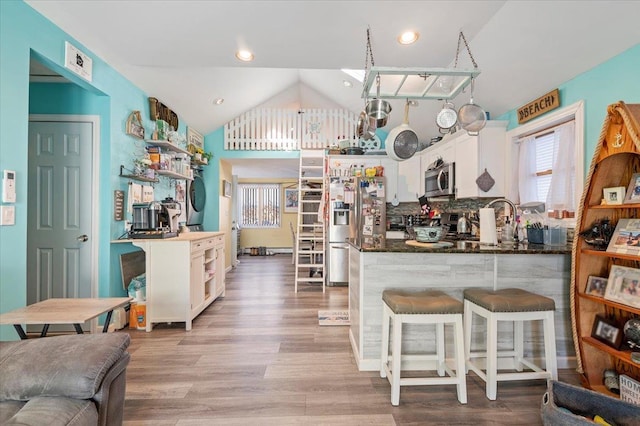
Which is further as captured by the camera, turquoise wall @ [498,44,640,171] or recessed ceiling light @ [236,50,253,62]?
recessed ceiling light @ [236,50,253,62]

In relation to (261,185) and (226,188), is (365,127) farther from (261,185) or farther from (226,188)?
(261,185)

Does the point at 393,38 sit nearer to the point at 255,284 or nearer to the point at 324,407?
the point at 324,407

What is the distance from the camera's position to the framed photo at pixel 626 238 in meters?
1.72

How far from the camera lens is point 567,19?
206cm

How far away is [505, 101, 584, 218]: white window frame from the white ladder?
2.68m

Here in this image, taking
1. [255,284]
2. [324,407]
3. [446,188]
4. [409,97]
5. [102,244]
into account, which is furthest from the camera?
[255,284]

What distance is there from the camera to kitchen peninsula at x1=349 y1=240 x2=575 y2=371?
2.26 metres

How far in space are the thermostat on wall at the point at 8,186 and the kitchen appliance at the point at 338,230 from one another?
12.1 ft

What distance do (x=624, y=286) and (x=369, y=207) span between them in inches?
124

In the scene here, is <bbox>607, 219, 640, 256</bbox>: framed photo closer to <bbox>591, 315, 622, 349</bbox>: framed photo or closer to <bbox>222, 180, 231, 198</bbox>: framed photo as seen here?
<bbox>591, 315, 622, 349</bbox>: framed photo

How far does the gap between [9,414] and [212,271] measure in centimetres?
274

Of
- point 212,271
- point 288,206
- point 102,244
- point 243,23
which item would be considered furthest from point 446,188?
point 288,206

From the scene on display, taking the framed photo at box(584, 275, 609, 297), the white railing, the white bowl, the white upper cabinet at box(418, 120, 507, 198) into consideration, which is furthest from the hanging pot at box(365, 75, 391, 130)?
the white railing

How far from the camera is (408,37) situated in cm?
248
